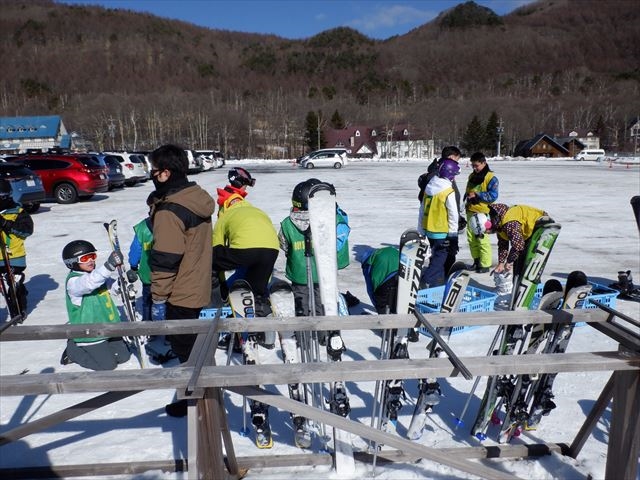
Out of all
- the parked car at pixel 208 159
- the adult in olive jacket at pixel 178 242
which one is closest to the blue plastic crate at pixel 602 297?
the adult in olive jacket at pixel 178 242

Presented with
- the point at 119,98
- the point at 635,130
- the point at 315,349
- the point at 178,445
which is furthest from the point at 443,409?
the point at 119,98

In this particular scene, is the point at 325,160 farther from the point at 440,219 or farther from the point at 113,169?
the point at 440,219

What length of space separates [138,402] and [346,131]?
239 feet

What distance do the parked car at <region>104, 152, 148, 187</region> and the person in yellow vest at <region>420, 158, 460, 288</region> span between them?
15.8 metres

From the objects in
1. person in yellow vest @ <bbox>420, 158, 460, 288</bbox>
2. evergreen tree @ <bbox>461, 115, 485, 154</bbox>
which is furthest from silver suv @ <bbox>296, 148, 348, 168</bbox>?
evergreen tree @ <bbox>461, 115, 485, 154</bbox>

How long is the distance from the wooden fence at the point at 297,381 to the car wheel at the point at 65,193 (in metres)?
12.9

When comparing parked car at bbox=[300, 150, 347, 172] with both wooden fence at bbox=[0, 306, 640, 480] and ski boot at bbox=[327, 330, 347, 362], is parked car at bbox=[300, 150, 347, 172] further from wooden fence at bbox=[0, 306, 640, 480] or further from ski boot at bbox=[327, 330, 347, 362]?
wooden fence at bbox=[0, 306, 640, 480]

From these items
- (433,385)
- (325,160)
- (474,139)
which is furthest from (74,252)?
(474,139)

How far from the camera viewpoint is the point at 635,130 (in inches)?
2707

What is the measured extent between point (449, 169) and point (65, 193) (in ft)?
42.0

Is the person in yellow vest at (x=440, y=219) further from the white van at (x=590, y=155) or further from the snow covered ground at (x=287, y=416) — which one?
the white van at (x=590, y=155)

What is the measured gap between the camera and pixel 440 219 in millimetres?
5184

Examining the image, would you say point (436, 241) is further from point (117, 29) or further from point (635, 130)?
point (117, 29)

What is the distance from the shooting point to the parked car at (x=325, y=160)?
32206 mm
